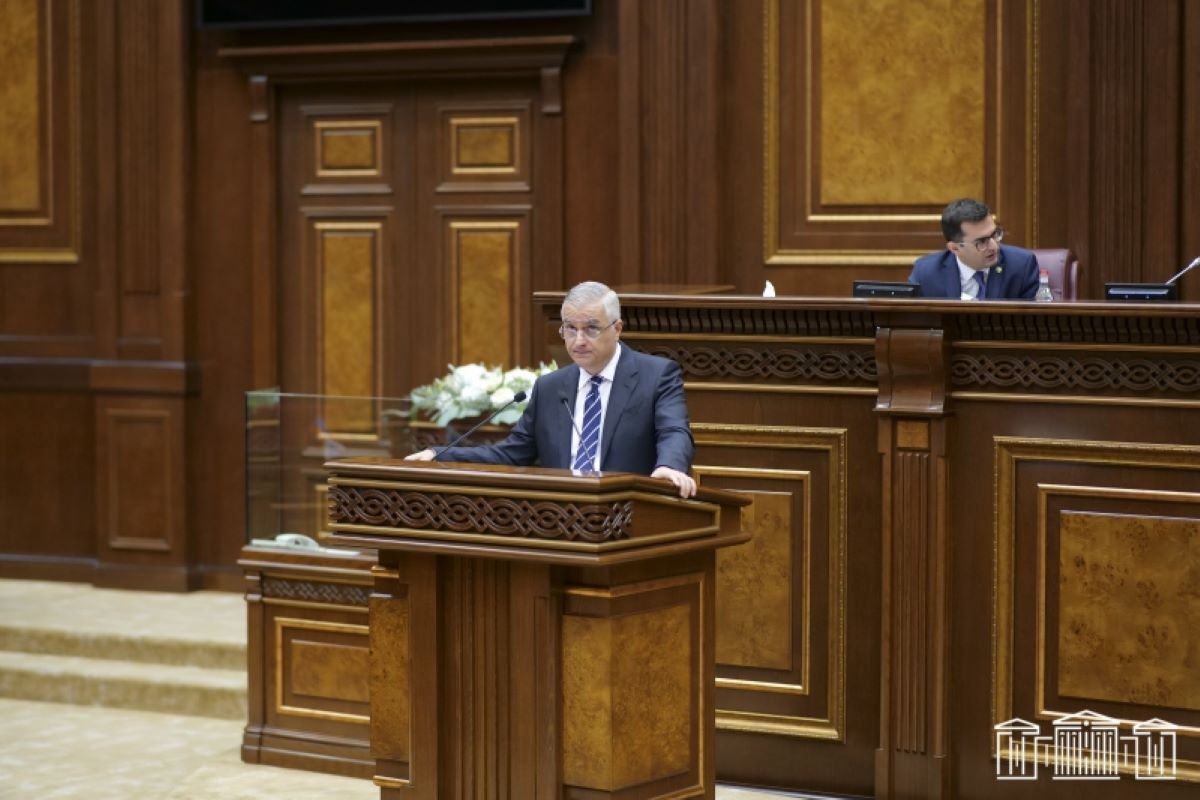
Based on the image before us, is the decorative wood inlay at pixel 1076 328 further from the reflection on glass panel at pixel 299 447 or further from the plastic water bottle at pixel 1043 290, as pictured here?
the reflection on glass panel at pixel 299 447

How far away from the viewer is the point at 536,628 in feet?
12.2

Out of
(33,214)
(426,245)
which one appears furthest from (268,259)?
(33,214)

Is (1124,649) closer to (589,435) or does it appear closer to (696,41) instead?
(589,435)

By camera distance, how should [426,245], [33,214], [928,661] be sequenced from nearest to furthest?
[928,661] → [426,245] → [33,214]

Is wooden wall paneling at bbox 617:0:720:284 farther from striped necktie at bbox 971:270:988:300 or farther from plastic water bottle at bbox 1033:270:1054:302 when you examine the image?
plastic water bottle at bbox 1033:270:1054:302

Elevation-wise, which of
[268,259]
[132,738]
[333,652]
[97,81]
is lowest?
[132,738]

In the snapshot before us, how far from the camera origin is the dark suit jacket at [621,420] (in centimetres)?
425

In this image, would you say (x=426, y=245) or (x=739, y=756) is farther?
(x=426, y=245)

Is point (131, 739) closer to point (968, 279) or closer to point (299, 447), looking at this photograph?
point (299, 447)

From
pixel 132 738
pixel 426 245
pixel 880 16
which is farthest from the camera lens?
pixel 426 245

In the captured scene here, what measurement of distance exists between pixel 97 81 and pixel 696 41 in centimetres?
305

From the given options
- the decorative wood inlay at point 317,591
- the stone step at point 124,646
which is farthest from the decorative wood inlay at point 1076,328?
the stone step at point 124,646

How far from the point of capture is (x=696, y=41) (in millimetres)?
7227

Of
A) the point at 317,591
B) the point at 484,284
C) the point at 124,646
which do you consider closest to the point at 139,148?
the point at 484,284
